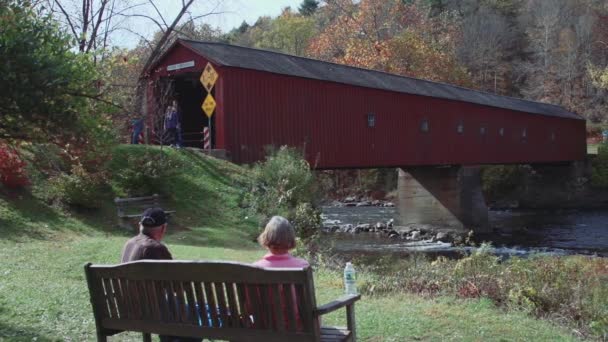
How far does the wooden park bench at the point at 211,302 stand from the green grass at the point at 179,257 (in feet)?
3.87

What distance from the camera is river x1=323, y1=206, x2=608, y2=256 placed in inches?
819

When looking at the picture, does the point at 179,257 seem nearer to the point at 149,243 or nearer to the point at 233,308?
the point at 149,243

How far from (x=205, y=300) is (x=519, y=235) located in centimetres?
2373

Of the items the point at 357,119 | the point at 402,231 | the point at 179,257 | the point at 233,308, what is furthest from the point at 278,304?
the point at 402,231

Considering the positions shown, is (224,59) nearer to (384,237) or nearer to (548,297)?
(384,237)

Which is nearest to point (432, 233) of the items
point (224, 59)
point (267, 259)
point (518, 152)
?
point (518, 152)

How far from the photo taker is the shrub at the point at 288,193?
13695mm

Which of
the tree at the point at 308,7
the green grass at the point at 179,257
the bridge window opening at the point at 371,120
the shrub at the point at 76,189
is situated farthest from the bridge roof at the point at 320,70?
the tree at the point at 308,7

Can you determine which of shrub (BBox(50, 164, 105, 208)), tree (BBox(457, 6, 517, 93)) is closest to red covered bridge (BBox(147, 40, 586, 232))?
shrub (BBox(50, 164, 105, 208))

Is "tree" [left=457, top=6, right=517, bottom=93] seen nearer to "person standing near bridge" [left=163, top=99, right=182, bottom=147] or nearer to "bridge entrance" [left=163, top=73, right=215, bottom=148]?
"bridge entrance" [left=163, top=73, right=215, bottom=148]

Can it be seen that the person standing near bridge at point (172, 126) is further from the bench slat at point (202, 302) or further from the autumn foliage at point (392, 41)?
the autumn foliage at point (392, 41)

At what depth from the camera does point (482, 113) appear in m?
29.8

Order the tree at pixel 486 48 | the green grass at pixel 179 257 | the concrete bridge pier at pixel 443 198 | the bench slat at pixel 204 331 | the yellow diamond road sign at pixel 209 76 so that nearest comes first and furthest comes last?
1. the bench slat at pixel 204 331
2. the green grass at pixel 179 257
3. the yellow diamond road sign at pixel 209 76
4. the concrete bridge pier at pixel 443 198
5. the tree at pixel 486 48

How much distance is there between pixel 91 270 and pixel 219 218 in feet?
35.5
